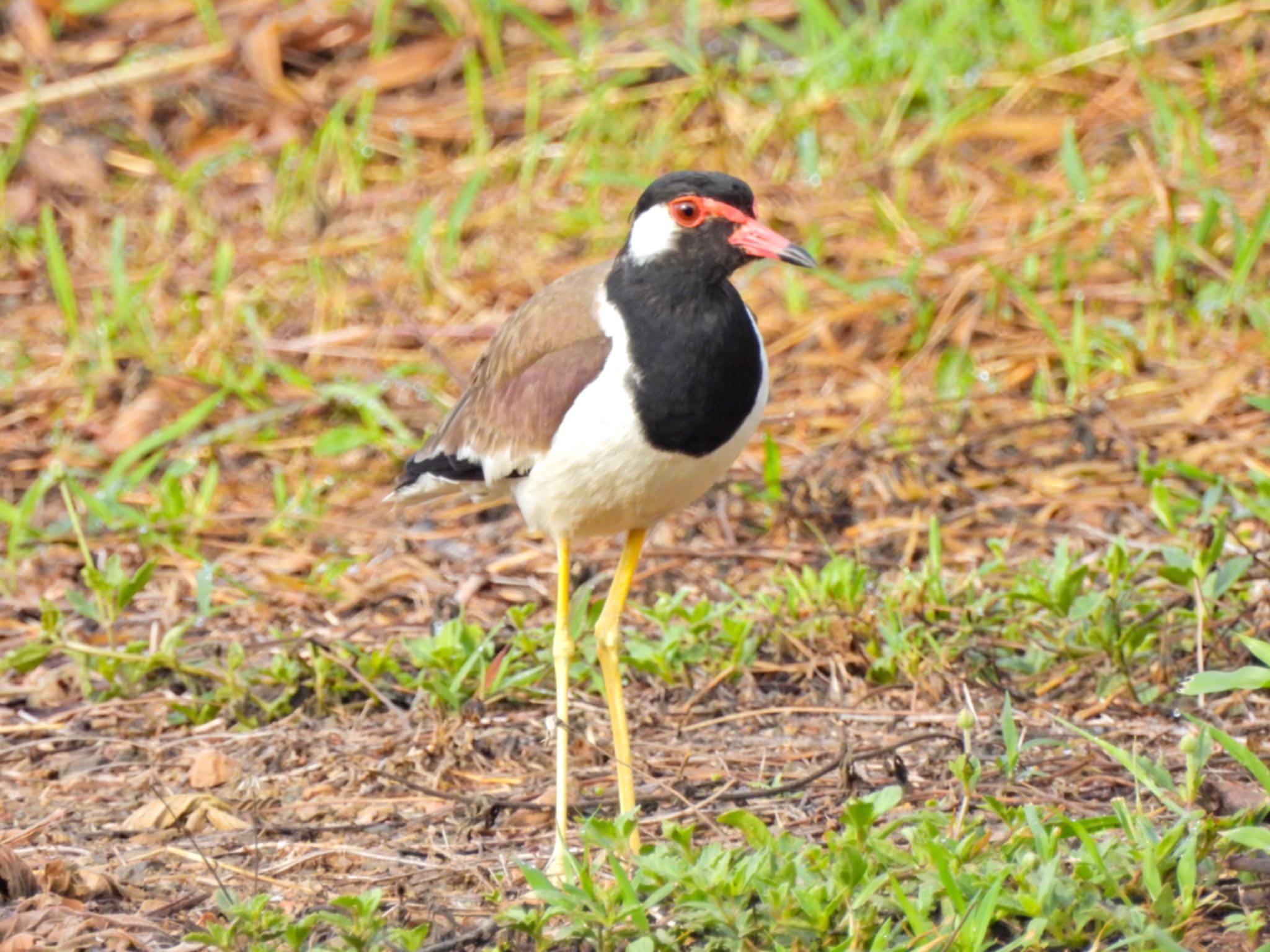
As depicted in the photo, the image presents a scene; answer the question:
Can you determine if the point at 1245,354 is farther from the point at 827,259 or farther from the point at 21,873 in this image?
the point at 21,873

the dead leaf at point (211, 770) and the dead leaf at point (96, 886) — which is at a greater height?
the dead leaf at point (96, 886)

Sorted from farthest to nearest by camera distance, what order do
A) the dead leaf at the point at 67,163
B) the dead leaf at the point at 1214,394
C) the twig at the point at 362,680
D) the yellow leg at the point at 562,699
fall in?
the dead leaf at the point at 67,163
the dead leaf at the point at 1214,394
the twig at the point at 362,680
the yellow leg at the point at 562,699

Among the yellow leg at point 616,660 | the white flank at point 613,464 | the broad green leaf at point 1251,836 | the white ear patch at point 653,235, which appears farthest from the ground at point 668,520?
the white ear patch at point 653,235

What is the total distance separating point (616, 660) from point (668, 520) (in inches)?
63.3

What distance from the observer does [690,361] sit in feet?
12.3

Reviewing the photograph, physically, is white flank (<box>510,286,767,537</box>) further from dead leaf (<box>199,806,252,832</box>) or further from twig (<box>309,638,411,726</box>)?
dead leaf (<box>199,806,252,832</box>)

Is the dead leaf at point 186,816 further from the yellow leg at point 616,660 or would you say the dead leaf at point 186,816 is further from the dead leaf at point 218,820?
the yellow leg at point 616,660

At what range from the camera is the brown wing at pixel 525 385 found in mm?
3910

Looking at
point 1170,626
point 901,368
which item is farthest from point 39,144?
point 1170,626

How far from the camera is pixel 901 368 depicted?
20.6 ft

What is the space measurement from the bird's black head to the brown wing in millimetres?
251

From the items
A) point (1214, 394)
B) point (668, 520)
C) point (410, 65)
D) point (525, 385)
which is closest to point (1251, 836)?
point (525, 385)

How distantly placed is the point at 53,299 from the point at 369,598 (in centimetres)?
297

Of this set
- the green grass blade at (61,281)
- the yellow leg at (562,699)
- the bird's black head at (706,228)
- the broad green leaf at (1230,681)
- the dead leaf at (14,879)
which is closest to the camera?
the broad green leaf at (1230,681)
